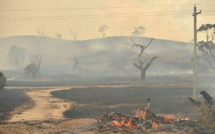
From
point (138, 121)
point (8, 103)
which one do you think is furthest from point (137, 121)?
point (8, 103)

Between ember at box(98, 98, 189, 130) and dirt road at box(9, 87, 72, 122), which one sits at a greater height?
ember at box(98, 98, 189, 130)

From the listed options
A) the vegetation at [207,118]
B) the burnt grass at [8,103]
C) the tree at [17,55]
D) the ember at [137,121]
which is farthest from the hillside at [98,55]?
the vegetation at [207,118]

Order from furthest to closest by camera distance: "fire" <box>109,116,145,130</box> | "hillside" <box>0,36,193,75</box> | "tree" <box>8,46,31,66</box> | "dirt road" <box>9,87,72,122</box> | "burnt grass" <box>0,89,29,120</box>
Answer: "tree" <box>8,46,31,66</box> < "hillside" <box>0,36,193,75</box> < "burnt grass" <box>0,89,29,120</box> < "dirt road" <box>9,87,72,122</box> < "fire" <box>109,116,145,130</box>

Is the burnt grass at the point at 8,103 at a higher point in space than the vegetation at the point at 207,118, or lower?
lower

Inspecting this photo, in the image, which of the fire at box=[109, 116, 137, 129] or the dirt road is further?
the dirt road

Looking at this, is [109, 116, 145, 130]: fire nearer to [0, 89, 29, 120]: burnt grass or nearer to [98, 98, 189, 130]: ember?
[98, 98, 189, 130]: ember

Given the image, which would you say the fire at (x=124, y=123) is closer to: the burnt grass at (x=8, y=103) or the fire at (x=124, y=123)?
the fire at (x=124, y=123)

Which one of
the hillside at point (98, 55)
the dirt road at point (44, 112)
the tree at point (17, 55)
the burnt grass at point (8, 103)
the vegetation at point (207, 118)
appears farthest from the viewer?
the tree at point (17, 55)

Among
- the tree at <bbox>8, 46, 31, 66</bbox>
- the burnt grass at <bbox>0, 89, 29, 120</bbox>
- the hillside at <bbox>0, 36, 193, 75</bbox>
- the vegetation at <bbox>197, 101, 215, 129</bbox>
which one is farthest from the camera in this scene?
the tree at <bbox>8, 46, 31, 66</bbox>

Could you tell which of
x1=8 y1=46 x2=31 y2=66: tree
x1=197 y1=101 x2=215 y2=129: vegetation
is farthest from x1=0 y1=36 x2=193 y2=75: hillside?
x1=197 y1=101 x2=215 y2=129: vegetation

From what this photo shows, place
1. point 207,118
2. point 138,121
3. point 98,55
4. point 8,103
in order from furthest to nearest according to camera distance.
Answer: point 98,55, point 8,103, point 138,121, point 207,118

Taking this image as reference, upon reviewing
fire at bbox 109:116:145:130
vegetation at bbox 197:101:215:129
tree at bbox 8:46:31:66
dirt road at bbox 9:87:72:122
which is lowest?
dirt road at bbox 9:87:72:122

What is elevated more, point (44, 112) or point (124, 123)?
point (124, 123)

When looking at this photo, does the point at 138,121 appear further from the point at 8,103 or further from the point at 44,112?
the point at 8,103
